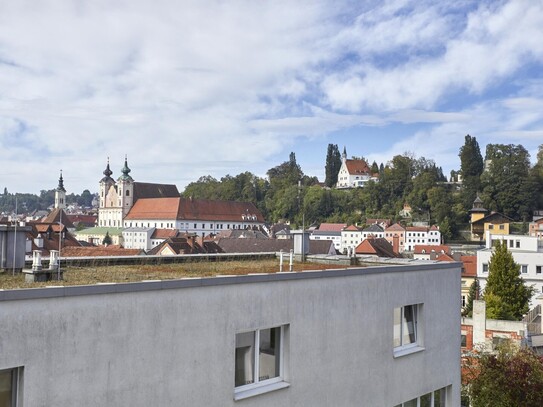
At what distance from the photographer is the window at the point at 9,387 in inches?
194

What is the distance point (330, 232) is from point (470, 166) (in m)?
36.4

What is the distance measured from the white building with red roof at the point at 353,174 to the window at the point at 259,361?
15380cm

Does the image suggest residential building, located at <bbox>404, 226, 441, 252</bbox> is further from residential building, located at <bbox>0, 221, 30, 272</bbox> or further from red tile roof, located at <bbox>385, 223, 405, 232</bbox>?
residential building, located at <bbox>0, 221, 30, 272</bbox>

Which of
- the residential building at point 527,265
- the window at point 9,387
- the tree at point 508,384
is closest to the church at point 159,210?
the residential building at point 527,265

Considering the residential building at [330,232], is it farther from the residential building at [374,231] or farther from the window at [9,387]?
the window at [9,387]

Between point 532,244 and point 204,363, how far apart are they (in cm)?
5322

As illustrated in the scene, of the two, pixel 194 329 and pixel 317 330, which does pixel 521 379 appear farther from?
pixel 194 329

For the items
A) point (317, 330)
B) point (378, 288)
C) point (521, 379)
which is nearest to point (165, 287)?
point (317, 330)

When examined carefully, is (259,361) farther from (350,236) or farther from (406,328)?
(350,236)

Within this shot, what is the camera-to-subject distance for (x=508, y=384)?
679 inches

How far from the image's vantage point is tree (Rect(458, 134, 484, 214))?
122938mm

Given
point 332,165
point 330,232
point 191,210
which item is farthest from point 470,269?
point 332,165

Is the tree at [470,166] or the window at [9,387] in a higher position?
the tree at [470,166]

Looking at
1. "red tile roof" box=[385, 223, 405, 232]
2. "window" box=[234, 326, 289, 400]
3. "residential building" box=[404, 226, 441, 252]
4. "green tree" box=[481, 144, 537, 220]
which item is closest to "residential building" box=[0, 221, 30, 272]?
"window" box=[234, 326, 289, 400]
